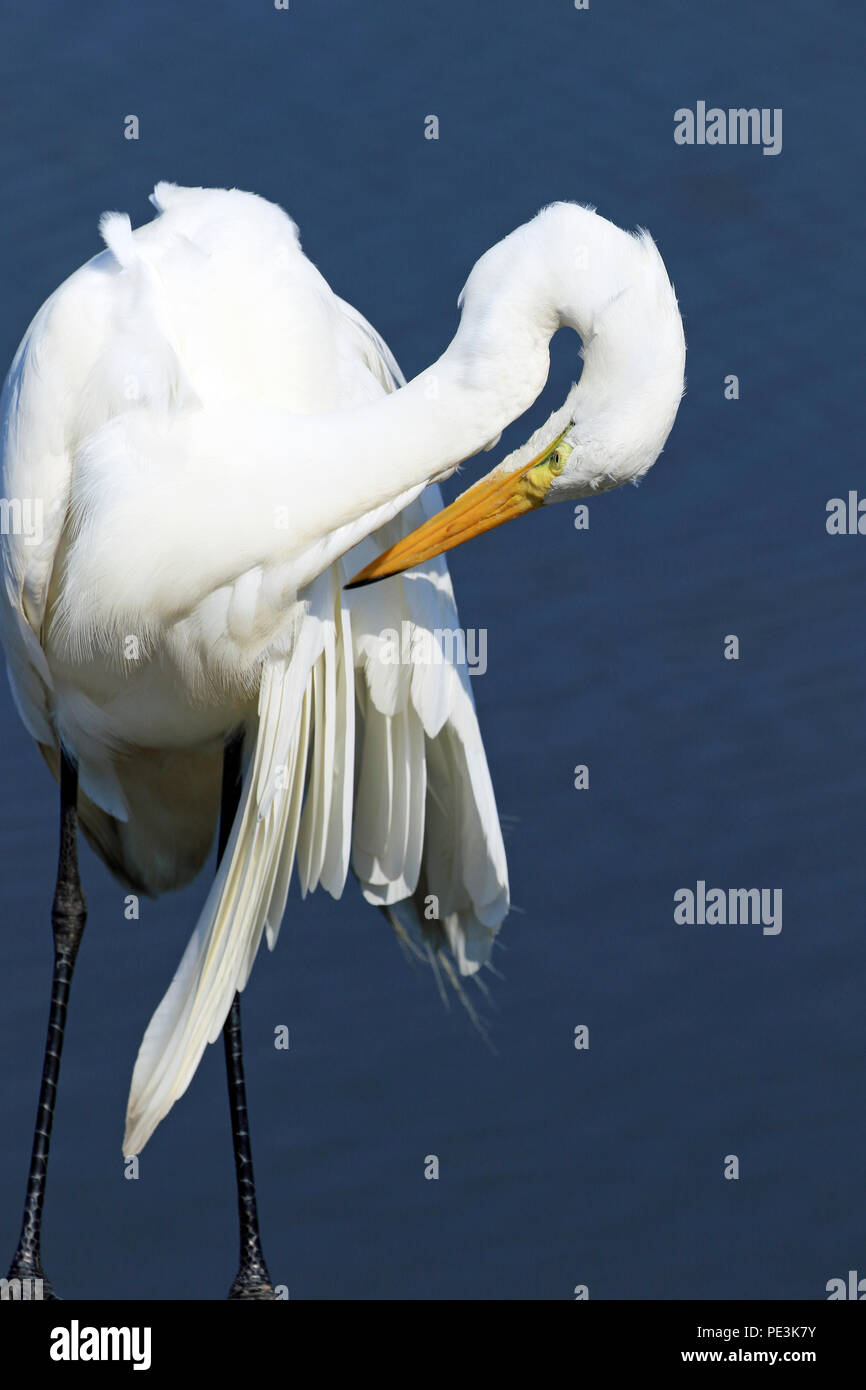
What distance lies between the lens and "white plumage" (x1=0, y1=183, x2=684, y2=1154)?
3.55 meters

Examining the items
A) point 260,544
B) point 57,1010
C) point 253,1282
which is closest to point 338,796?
point 260,544

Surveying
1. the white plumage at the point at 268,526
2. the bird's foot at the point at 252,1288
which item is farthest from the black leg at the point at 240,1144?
the white plumage at the point at 268,526

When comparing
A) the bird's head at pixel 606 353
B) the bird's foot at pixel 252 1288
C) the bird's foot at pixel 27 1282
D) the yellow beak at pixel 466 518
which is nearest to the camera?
the bird's head at pixel 606 353

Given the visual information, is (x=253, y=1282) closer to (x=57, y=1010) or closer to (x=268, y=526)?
(x=57, y=1010)

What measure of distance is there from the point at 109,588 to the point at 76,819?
910mm

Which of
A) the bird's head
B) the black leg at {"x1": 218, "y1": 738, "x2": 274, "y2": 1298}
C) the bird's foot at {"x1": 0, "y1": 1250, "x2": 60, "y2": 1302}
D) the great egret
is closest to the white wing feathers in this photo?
the great egret

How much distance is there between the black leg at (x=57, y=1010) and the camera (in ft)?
14.1

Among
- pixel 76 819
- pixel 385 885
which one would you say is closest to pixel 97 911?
pixel 76 819

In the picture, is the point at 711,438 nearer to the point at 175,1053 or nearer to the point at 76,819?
the point at 76,819

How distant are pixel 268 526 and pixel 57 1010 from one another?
128cm

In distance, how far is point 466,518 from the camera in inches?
147

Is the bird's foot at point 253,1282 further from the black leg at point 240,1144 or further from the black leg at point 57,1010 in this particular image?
the black leg at point 57,1010

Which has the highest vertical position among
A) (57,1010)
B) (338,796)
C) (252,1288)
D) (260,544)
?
(260,544)

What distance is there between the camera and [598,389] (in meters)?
3.50
